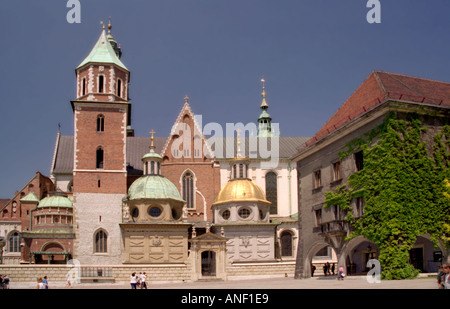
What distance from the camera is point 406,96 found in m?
31.7

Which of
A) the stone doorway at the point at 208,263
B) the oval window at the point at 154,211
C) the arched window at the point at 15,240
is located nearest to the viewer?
the stone doorway at the point at 208,263

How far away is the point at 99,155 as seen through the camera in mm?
53531

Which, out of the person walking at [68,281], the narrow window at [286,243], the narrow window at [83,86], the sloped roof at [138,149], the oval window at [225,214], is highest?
the narrow window at [83,86]

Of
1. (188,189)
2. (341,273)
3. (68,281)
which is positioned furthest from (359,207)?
(188,189)

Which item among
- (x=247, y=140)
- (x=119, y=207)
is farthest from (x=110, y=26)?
(x=119, y=207)

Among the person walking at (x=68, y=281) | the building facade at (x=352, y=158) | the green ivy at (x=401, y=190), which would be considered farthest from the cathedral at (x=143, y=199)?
the green ivy at (x=401, y=190)

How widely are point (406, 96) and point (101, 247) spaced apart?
29912 millimetres

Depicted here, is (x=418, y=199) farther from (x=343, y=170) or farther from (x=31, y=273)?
(x=31, y=273)

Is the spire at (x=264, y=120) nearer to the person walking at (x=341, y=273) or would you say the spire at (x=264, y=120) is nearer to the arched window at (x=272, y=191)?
the arched window at (x=272, y=191)

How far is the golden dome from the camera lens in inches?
2131

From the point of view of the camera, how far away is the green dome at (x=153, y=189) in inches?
2021

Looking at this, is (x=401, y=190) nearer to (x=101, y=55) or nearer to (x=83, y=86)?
(x=83, y=86)

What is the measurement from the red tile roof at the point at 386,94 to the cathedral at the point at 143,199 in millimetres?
15509

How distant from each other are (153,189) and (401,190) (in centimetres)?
2659
